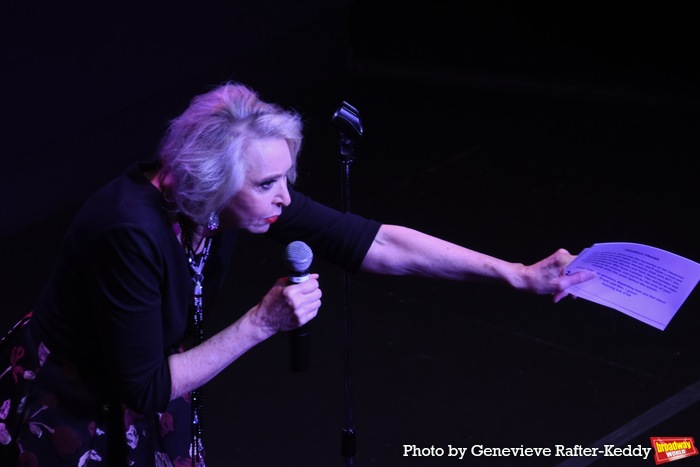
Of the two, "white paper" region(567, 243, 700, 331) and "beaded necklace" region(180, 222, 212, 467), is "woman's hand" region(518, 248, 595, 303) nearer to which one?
"white paper" region(567, 243, 700, 331)

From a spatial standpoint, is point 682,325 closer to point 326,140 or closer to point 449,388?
point 449,388

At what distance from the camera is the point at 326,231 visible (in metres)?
2.64

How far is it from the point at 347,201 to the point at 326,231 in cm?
43

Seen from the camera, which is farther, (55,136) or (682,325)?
(55,136)

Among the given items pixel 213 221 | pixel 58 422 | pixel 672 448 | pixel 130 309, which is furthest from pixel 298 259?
pixel 672 448

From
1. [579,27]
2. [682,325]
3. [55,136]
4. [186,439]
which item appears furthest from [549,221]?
[186,439]

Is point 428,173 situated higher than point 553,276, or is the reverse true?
point 428,173

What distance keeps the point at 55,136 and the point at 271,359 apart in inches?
71.9

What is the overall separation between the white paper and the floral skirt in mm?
1037

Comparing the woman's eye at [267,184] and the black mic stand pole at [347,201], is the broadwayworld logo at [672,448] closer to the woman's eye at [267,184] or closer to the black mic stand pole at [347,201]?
the black mic stand pole at [347,201]

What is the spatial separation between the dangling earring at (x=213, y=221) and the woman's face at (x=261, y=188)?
0.01 metres

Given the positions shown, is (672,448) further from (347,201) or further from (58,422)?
(58,422)

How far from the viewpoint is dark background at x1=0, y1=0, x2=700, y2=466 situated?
365 centimetres

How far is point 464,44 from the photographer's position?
261 inches
